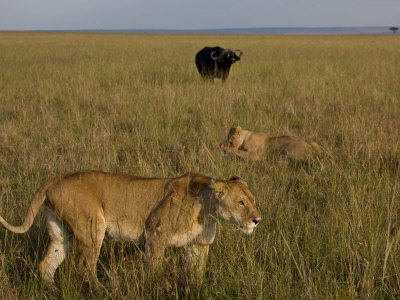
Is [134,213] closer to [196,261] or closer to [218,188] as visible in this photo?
[196,261]

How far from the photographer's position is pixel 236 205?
2.58 metres

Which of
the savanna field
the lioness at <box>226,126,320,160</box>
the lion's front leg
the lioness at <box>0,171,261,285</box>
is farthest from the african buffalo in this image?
the lion's front leg

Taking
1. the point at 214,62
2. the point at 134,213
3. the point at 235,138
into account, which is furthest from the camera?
the point at 214,62

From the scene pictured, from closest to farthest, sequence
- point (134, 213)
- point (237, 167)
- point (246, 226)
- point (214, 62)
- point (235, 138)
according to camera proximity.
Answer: point (246, 226), point (134, 213), point (237, 167), point (235, 138), point (214, 62)

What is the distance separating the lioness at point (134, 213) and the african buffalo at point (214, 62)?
9.70 meters

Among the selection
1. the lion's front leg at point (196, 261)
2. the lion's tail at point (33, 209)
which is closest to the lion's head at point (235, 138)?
the lion's front leg at point (196, 261)

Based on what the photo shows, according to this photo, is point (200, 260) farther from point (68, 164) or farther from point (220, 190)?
point (68, 164)

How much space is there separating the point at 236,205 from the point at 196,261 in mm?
430

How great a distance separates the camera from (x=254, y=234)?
3.10 meters

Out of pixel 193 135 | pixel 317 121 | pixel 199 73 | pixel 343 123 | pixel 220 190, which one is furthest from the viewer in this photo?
pixel 199 73

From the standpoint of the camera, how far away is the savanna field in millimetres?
2494

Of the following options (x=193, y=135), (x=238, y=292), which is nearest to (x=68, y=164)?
(x=193, y=135)

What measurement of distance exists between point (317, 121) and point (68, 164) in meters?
4.15

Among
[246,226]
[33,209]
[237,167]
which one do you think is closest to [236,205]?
[246,226]
